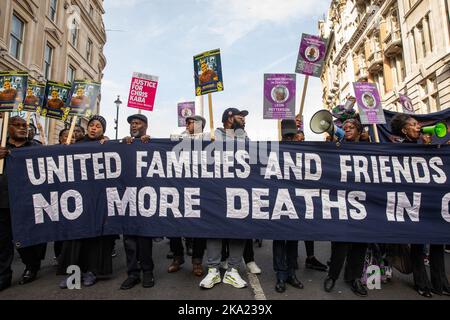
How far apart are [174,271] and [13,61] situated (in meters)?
15.8

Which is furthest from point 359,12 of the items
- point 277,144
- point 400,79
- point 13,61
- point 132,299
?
point 132,299

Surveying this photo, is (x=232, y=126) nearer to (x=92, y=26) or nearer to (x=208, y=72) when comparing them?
(x=208, y=72)

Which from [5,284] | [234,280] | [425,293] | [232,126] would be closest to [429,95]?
[425,293]

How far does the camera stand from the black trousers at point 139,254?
3268mm

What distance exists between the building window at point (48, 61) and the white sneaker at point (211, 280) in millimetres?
20111

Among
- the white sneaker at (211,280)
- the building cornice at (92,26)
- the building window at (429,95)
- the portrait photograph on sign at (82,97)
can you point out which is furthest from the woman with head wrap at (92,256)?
the building cornice at (92,26)

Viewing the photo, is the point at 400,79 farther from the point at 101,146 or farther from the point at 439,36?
the point at 101,146

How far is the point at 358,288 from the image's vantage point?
3.09 meters

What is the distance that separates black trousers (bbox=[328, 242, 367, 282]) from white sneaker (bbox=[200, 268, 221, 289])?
1.30m

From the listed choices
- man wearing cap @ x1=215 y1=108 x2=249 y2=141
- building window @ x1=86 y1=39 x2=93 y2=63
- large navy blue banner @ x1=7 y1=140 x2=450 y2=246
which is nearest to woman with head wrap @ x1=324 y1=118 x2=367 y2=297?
large navy blue banner @ x1=7 y1=140 x2=450 y2=246

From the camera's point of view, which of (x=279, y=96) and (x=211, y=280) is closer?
(x=211, y=280)

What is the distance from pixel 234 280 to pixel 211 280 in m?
0.27

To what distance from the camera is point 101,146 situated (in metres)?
3.49

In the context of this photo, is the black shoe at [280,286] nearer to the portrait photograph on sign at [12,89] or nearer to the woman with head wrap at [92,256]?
the woman with head wrap at [92,256]
